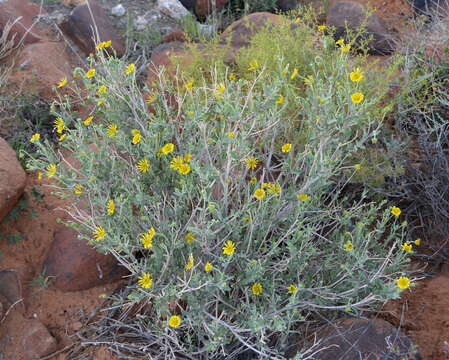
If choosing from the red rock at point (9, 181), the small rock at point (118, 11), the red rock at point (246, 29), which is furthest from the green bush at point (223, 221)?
the small rock at point (118, 11)

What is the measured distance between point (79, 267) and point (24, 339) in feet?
1.50

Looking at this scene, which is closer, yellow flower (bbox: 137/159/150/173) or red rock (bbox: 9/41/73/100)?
yellow flower (bbox: 137/159/150/173)

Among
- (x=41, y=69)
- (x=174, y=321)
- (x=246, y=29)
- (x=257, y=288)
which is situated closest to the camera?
(x=174, y=321)

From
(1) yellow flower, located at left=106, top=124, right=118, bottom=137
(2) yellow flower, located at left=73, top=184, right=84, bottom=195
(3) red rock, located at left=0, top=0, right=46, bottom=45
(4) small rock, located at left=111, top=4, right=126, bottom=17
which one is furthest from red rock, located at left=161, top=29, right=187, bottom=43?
(2) yellow flower, located at left=73, top=184, right=84, bottom=195

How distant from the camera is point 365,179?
2.87 meters

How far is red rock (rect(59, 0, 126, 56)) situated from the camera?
16.0 feet

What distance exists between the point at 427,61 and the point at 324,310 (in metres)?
2.17

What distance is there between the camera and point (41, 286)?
275 centimetres

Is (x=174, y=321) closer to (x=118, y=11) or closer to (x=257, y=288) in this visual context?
(x=257, y=288)

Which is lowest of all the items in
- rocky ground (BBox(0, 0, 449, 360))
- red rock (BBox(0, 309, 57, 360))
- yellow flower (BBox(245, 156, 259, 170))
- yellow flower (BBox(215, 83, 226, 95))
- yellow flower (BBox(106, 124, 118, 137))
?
red rock (BBox(0, 309, 57, 360))

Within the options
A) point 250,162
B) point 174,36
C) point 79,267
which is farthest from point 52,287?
point 174,36

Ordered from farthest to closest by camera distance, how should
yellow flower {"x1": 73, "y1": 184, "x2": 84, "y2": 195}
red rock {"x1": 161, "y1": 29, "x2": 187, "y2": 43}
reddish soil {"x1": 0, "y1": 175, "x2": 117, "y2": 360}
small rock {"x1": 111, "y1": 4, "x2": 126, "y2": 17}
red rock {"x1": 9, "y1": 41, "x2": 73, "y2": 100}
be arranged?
small rock {"x1": 111, "y1": 4, "x2": 126, "y2": 17} < red rock {"x1": 161, "y1": 29, "x2": 187, "y2": 43} < red rock {"x1": 9, "y1": 41, "x2": 73, "y2": 100} < reddish soil {"x1": 0, "y1": 175, "x2": 117, "y2": 360} < yellow flower {"x1": 73, "y1": 184, "x2": 84, "y2": 195}

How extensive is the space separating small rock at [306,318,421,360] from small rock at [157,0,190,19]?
4.48 meters

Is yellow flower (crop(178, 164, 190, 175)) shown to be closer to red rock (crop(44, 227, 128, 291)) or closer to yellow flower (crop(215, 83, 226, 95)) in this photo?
yellow flower (crop(215, 83, 226, 95))
